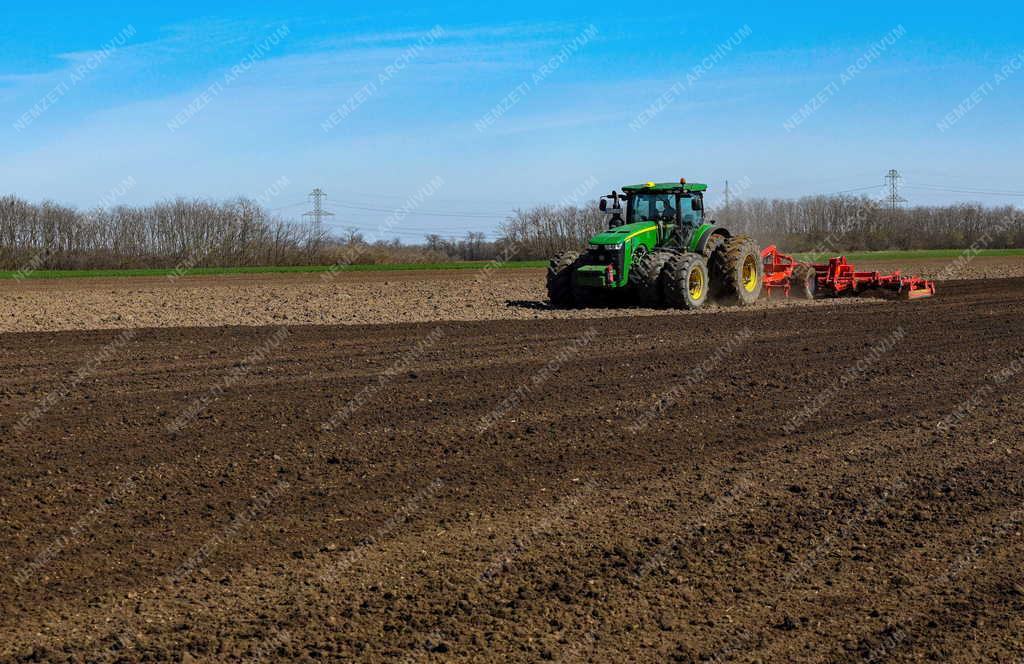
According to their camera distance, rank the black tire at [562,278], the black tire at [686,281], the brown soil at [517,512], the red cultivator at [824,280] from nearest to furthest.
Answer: the brown soil at [517,512]
the black tire at [686,281]
the black tire at [562,278]
the red cultivator at [824,280]

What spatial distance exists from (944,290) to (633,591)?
20424 mm

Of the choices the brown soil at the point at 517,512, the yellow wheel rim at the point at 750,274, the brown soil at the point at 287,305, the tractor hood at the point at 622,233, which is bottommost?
the brown soil at the point at 517,512

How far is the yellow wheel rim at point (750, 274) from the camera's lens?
765 inches

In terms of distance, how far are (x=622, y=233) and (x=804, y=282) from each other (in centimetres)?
520

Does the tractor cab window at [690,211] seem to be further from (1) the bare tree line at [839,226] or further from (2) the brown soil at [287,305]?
(1) the bare tree line at [839,226]

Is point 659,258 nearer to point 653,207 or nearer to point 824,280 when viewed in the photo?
point 653,207

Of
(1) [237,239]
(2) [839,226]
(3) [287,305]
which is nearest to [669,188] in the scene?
(3) [287,305]

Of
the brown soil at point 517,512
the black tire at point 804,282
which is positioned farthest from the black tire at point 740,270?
the brown soil at point 517,512

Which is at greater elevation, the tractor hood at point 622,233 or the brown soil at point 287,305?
the tractor hood at point 622,233

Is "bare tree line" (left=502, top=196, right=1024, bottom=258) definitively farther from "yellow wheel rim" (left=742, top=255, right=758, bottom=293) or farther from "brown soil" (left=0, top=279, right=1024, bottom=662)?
"brown soil" (left=0, top=279, right=1024, bottom=662)

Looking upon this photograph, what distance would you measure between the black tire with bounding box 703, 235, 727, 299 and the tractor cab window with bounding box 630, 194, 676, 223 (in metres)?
0.84

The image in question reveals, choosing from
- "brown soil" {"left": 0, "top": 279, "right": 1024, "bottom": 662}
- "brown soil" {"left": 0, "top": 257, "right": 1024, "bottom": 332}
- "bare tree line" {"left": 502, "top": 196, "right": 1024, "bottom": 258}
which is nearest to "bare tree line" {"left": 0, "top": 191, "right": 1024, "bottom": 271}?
"bare tree line" {"left": 502, "top": 196, "right": 1024, "bottom": 258}

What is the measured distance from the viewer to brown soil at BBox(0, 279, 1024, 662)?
4.56 meters

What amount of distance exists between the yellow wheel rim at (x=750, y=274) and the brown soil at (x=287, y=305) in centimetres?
40
